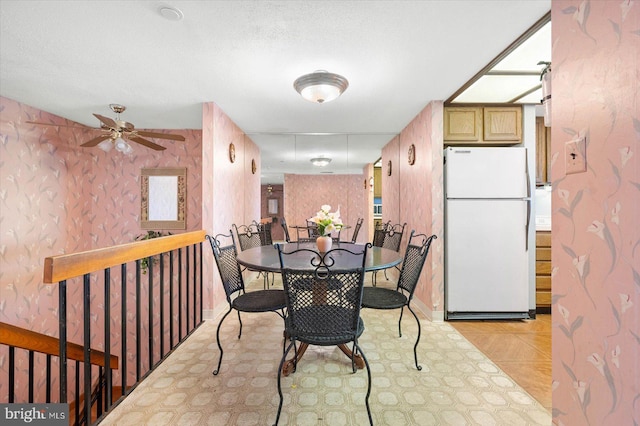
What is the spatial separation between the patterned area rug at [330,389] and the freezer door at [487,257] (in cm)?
63

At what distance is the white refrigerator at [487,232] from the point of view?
9.32 feet

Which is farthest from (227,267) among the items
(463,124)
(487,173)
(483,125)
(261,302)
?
(483,125)

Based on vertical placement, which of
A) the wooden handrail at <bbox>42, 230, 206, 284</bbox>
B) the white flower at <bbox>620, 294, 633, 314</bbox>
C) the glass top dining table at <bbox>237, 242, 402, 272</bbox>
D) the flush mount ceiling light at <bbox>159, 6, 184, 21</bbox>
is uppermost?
the flush mount ceiling light at <bbox>159, 6, 184, 21</bbox>

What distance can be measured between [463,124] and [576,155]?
83.8 inches

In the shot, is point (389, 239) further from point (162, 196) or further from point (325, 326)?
point (162, 196)

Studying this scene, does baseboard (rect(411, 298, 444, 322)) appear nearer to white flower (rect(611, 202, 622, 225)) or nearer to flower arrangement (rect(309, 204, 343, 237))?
flower arrangement (rect(309, 204, 343, 237))

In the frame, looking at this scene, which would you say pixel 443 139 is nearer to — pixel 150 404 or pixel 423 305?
pixel 423 305

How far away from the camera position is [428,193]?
308 centimetres

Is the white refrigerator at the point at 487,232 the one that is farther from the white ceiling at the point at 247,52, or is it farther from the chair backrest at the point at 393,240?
the white ceiling at the point at 247,52

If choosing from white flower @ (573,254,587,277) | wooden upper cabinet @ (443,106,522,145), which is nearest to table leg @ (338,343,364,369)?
white flower @ (573,254,587,277)

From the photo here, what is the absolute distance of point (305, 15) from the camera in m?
1.68

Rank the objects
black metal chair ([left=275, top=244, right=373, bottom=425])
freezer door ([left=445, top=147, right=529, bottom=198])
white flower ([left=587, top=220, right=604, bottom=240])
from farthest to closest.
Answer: freezer door ([left=445, top=147, right=529, bottom=198]), black metal chair ([left=275, top=244, right=373, bottom=425]), white flower ([left=587, top=220, right=604, bottom=240])

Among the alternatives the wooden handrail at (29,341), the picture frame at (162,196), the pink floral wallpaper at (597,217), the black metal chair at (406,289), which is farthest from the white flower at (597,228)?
the picture frame at (162,196)

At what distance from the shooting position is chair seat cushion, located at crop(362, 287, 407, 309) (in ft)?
6.53
